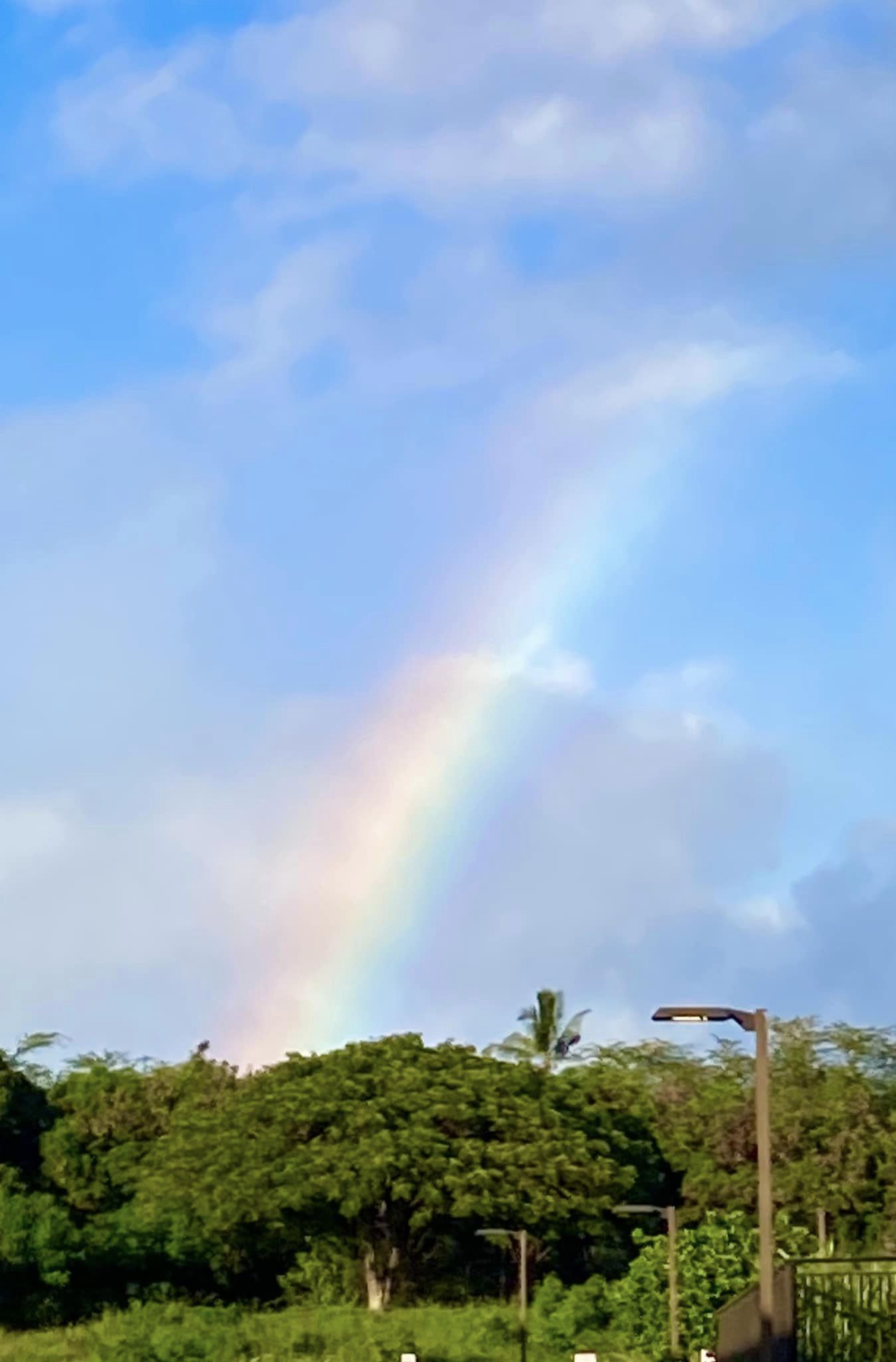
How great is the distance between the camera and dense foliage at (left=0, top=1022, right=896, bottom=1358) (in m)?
81.5

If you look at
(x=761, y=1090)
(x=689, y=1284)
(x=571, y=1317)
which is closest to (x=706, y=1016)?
(x=761, y=1090)

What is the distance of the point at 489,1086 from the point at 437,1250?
8340 mm

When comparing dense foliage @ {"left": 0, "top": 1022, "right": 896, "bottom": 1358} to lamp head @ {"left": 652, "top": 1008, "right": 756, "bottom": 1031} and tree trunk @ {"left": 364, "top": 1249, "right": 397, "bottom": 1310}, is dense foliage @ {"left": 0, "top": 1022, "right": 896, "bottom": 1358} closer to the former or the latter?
tree trunk @ {"left": 364, "top": 1249, "right": 397, "bottom": 1310}

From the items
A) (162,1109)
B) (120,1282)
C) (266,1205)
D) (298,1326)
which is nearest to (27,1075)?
(162,1109)

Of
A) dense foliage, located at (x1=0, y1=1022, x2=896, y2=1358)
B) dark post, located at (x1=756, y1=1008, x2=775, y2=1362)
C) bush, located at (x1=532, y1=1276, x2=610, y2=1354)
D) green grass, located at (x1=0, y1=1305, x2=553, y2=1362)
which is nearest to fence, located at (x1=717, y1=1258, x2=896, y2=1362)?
dark post, located at (x1=756, y1=1008, x2=775, y2=1362)

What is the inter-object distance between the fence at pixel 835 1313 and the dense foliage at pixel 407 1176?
48270mm

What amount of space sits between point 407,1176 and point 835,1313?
181ft

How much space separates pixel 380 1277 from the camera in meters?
85.9

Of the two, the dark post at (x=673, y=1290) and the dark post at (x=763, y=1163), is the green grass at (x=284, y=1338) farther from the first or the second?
the dark post at (x=763, y=1163)

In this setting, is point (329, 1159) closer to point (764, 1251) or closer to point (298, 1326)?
point (298, 1326)

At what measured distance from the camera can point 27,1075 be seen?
335ft

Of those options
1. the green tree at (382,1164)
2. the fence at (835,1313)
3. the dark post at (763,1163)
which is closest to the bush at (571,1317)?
the green tree at (382,1164)

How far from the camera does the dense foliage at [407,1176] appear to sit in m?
81.5

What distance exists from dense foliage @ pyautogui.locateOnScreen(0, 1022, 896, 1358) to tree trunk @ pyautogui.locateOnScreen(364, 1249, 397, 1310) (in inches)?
4.0
